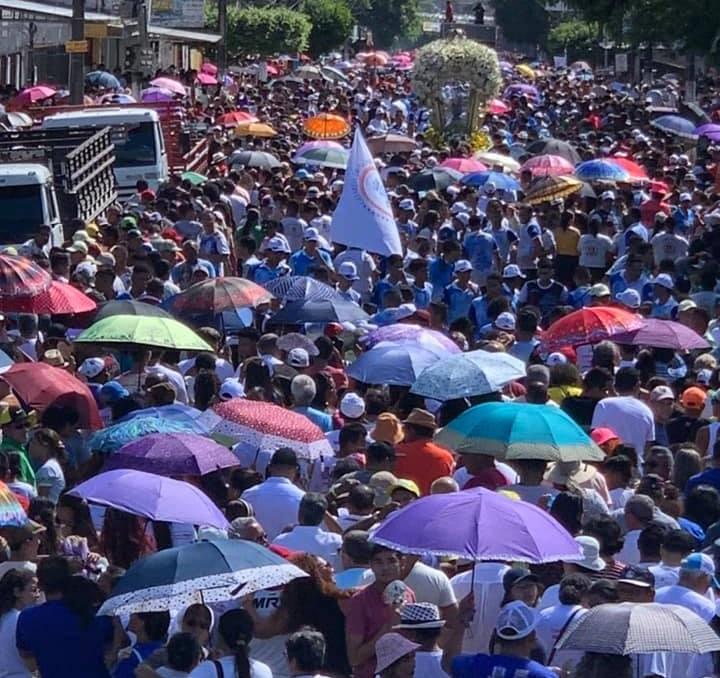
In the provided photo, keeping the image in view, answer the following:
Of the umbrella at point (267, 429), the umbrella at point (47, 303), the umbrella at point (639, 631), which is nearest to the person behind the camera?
the umbrella at point (639, 631)

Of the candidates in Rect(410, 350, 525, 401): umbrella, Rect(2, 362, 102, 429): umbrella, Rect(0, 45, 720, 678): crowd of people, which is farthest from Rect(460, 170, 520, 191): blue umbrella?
Rect(2, 362, 102, 429): umbrella

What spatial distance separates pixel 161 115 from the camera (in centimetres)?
3341

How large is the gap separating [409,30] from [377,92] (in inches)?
3437

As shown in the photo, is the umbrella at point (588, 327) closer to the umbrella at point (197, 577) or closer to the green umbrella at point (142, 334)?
the green umbrella at point (142, 334)

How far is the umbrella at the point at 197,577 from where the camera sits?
26.0ft

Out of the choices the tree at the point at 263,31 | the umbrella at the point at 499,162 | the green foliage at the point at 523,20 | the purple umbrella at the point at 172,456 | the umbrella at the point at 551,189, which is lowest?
the green foliage at the point at 523,20

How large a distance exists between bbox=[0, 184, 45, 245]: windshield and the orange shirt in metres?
10.6

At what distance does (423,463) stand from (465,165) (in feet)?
54.5

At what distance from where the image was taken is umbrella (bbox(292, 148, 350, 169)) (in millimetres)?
28203

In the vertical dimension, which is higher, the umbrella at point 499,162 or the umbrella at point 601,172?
the umbrella at point 601,172

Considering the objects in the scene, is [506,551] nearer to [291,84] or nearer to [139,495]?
[139,495]

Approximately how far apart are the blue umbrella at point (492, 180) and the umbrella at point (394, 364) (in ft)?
39.0

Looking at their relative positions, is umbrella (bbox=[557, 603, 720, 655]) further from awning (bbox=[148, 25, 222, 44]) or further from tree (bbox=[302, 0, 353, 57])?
tree (bbox=[302, 0, 353, 57])

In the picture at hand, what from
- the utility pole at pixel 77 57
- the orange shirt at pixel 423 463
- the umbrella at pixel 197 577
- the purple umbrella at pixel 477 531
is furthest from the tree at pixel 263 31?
the umbrella at pixel 197 577
